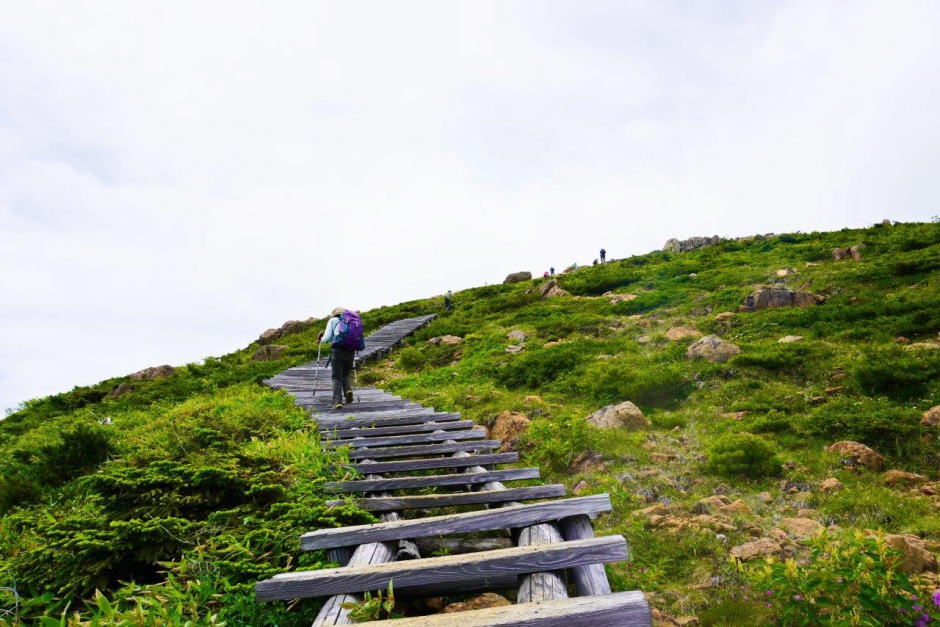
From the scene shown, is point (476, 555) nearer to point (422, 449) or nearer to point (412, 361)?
point (422, 449)

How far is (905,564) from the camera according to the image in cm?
345

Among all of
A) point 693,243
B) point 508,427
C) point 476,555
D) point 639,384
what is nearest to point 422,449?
point 508,427

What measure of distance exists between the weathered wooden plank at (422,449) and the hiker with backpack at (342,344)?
11.2 feet

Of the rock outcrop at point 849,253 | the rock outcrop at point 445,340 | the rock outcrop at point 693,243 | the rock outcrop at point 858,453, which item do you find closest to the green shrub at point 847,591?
the rock outcrop at point 858,453

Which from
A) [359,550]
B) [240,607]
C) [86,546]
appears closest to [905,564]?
[359,550]

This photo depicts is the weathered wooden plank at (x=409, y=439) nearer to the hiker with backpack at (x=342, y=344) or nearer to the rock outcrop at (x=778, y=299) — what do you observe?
the hiker with backpack at (x=342, y=344)

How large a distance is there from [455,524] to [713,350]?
831 cm

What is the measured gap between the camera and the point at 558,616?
6.93ft

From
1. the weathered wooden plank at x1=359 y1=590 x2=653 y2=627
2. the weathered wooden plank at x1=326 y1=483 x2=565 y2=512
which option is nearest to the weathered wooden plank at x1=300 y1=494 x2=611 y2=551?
the weathered wooden plank at x1=326 y1=483 x2=565 y2=512

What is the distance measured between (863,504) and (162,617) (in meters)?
5.79

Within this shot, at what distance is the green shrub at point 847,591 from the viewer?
2695 millimetres

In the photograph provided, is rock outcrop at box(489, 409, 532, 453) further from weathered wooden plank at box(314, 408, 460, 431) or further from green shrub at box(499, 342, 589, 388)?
green shrub at box(499, 342, 589, 388)

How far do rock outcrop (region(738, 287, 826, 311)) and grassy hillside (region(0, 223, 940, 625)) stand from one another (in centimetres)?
46

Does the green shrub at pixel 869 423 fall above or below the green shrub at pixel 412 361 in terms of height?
below
